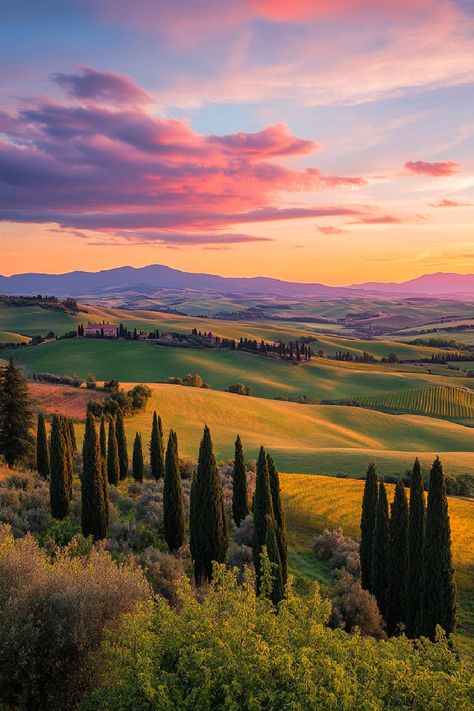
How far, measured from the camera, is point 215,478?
3019 cm

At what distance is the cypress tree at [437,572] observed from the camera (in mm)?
22781

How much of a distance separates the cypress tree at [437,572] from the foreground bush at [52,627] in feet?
50.3

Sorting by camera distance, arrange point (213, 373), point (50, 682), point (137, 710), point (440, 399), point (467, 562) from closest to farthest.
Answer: point (137, 710), point (50, 682), point (467, 562), point (440, 399), point (213, 373)

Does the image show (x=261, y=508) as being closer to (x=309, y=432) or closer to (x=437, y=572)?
(x=437, y=572)

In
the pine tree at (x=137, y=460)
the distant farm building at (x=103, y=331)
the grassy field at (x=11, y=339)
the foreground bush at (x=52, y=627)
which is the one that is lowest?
the pine tree at (x=137, y=460)

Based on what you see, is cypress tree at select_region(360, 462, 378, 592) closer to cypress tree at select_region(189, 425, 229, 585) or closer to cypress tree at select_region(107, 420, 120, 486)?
cypress tree at select_region(189, 425, 229, 585)

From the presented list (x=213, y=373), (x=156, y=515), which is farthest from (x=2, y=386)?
(x=213, y=373)

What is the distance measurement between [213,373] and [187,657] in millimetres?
119641

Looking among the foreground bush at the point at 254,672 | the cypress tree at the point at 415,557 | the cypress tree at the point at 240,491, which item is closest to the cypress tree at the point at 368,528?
the cypress tree at the point at 415,557

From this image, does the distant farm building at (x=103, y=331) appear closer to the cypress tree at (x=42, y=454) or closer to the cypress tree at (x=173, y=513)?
the cypress tree at (x=42, y=454)

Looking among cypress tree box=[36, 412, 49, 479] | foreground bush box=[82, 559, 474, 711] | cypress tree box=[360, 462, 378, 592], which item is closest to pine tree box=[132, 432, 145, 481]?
cypress tree box=[36, 412, 49, 479]

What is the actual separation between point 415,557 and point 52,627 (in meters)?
19.4

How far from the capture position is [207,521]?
1133 inches

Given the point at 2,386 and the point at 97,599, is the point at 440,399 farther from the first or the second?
the point at 97,599
